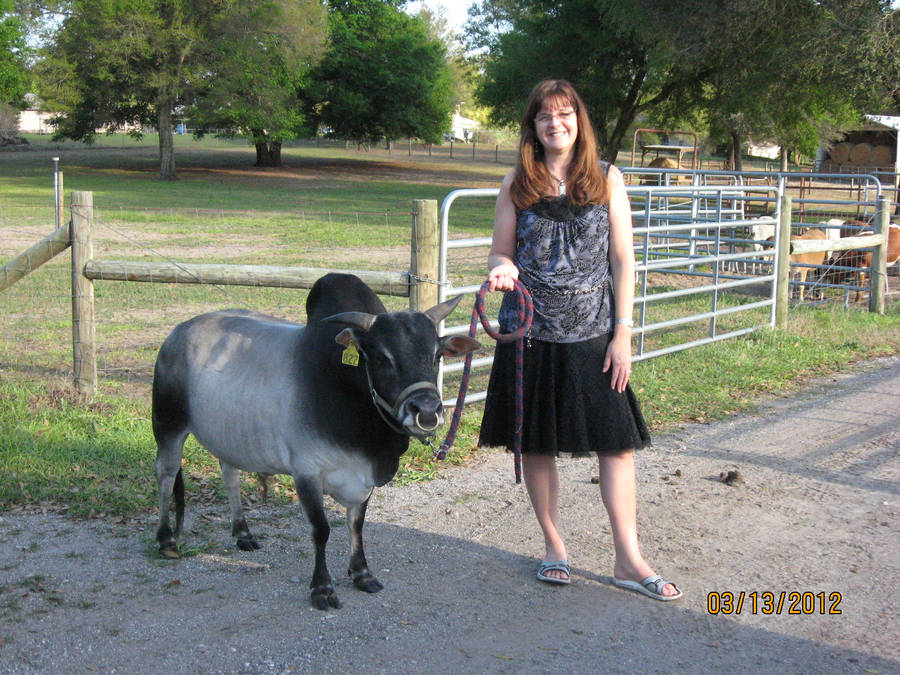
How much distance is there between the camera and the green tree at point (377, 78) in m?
41.7

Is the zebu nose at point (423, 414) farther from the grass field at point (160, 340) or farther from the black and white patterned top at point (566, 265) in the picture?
the grass field at point (160, 340)

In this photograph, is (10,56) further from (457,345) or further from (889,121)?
(457,345)

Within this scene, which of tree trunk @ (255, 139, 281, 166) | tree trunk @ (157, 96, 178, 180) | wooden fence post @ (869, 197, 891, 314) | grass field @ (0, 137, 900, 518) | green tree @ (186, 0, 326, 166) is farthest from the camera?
tree trunk @ (255, 139, 281, 166)

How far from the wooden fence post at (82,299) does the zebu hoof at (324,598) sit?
3.43 metres

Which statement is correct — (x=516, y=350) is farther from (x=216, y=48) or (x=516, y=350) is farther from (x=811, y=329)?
(x=216, y=48)

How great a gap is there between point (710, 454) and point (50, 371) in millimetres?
4983

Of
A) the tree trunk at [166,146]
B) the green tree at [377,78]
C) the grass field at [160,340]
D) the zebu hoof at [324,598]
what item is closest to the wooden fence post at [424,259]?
the grass field at [160,340]

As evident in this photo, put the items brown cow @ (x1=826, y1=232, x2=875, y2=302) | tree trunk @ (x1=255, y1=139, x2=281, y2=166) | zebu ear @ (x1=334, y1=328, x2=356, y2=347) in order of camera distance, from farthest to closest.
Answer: tree trunk @ (x1=255, y1=139, x2=281, y2=166), brown cow @ (x1=826, y1=232, x2=875, y2=302), zebu ear @ (x1=334, y1=328, x2=356, y2=347)

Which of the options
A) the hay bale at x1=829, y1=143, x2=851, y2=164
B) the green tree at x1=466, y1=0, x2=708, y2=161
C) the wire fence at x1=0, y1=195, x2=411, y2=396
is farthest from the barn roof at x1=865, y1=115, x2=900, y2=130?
the wire fence at x1=0, y1=195, x2=411, y2=396

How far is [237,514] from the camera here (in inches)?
171

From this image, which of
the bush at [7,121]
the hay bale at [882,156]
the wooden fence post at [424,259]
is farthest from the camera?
the bush at [7,121]

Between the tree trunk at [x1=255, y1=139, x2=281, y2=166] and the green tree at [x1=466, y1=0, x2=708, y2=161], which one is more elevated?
the green tree at [x1=466, y1=0, x2=708, y2=161]
